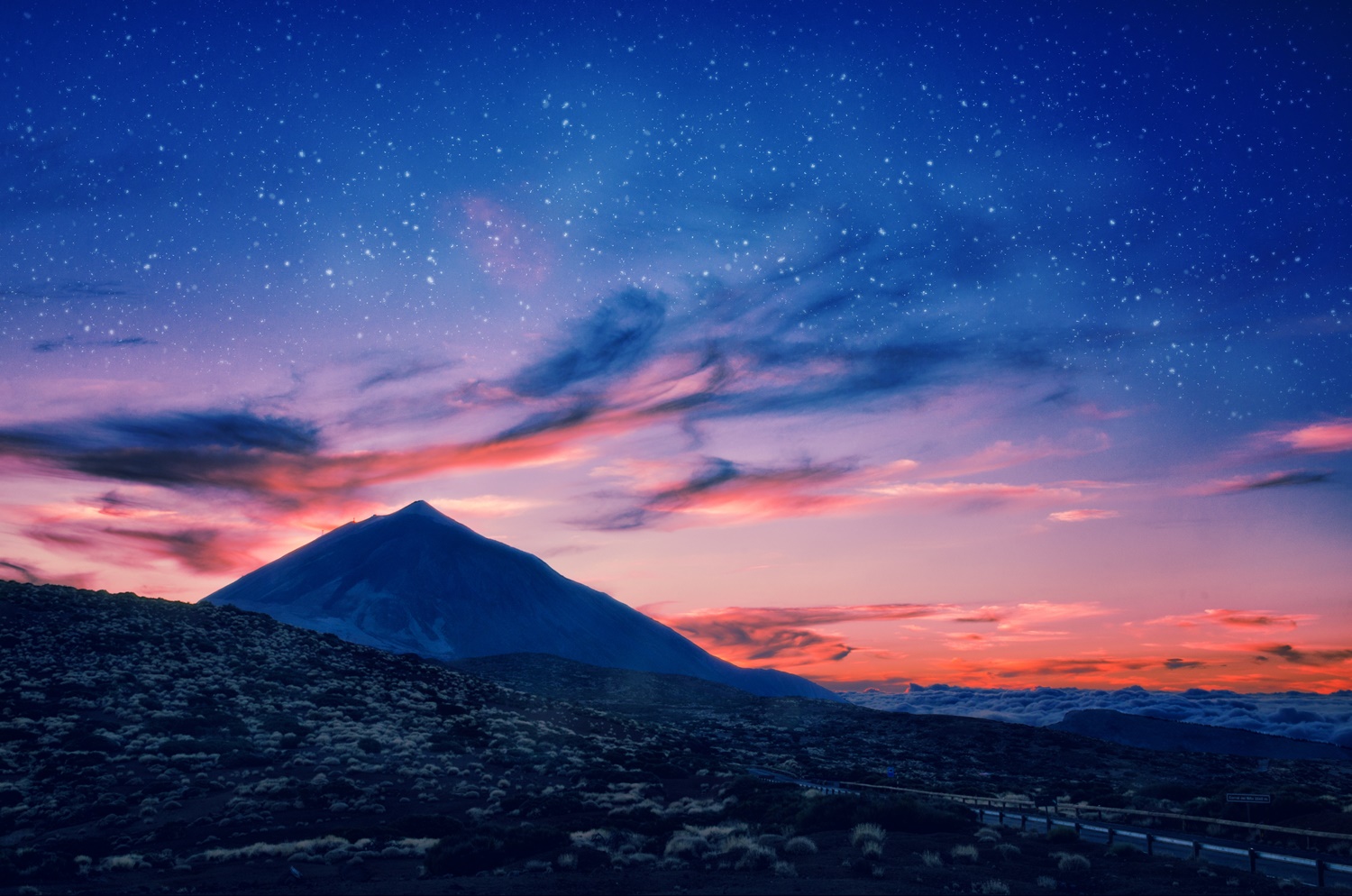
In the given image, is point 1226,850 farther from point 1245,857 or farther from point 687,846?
point 687,846

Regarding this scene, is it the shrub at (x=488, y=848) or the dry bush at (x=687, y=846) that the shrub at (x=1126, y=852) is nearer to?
the dry bush at (x=687, y=846)

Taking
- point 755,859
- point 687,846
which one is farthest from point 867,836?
point 687,846

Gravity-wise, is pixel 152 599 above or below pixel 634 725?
above

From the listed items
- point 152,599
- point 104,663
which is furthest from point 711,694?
point 104,663

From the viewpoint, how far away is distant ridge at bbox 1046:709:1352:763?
445 feet

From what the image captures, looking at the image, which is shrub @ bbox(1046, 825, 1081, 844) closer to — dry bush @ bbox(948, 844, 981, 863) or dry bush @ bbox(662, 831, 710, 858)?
dry bush @ bbox(948, 844, 981, 863)

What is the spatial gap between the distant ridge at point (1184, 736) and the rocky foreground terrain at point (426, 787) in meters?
71.8

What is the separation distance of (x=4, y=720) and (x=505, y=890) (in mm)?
35002

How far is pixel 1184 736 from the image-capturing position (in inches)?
5591

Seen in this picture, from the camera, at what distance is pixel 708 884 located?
57.1 feet

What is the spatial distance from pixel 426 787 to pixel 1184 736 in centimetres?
15200

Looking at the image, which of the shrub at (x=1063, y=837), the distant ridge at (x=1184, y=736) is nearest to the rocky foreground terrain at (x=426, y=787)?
the shrub at (x=1063, y=837)

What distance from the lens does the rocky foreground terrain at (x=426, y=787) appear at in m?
18.9

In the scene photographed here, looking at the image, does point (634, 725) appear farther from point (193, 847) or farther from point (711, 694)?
point (711, 694)
